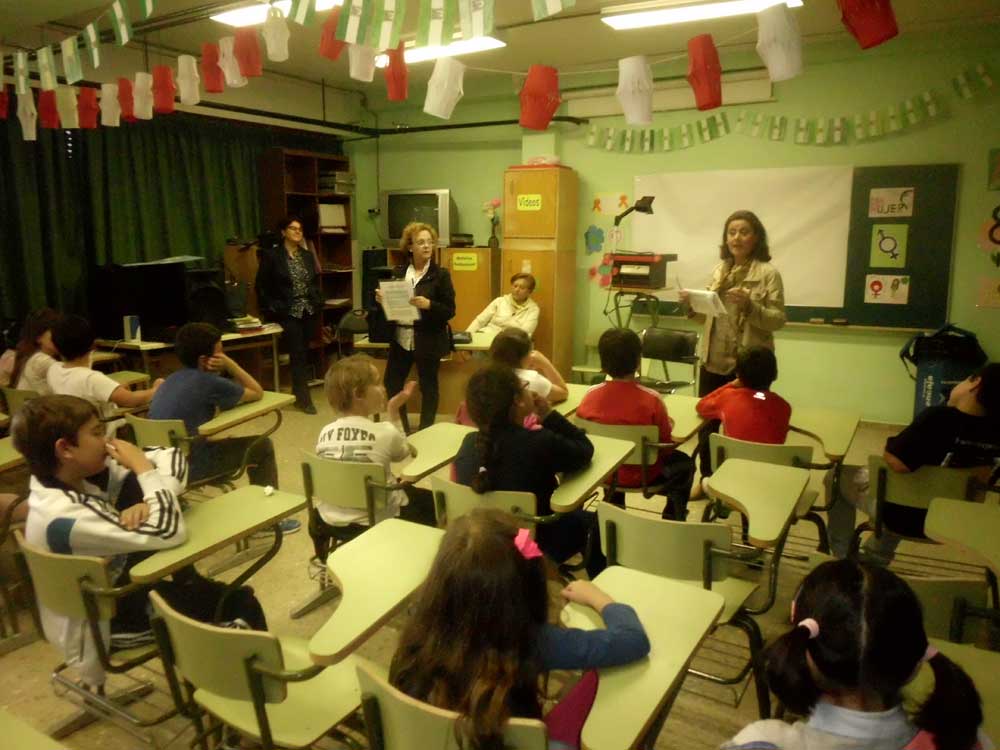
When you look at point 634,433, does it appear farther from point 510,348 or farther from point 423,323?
point 423,323

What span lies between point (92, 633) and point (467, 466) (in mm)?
1070

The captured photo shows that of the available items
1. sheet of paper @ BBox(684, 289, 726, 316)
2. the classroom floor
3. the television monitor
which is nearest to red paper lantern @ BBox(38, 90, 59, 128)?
the classroom floor

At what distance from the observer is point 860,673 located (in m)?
0.99

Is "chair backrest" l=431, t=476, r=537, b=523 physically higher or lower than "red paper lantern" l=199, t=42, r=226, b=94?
lower

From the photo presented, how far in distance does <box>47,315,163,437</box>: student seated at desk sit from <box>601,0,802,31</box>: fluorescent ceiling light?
130 inches

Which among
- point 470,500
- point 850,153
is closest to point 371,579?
point 470,500

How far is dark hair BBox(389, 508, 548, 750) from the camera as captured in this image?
1119 millimetres

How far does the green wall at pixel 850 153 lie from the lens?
491 centimetres

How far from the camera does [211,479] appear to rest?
3.07 m

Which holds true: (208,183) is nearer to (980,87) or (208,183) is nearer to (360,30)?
(360,30)

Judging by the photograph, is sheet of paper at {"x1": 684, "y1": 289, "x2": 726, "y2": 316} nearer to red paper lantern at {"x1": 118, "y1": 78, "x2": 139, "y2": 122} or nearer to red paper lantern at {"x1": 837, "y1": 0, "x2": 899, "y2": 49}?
red paper lantern at {"x1": 837, "y1": 0, "x2": 899, "y2": 49}

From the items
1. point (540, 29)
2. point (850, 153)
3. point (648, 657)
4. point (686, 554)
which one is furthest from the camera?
point (850, 153)

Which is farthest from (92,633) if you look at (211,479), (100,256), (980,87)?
(980,87)

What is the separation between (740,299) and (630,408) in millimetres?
992
